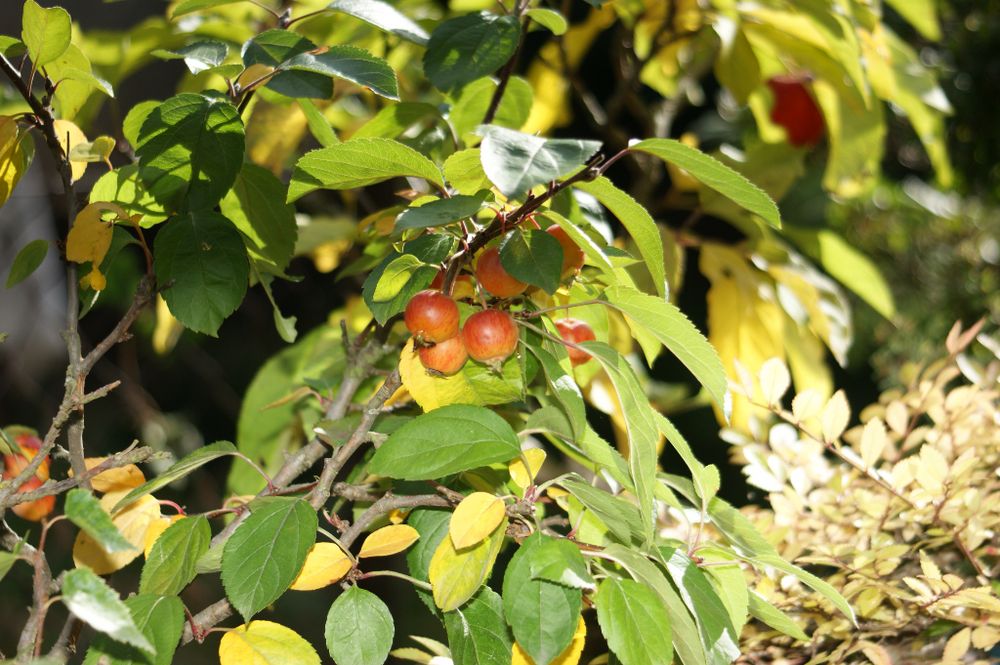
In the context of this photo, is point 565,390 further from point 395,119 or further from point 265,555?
point 395,119

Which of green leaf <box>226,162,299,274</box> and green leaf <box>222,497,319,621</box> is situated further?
green leaf <box>226,162,299,274</box>

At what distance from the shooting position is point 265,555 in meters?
0.38

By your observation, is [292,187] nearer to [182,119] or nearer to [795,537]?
[182,119]

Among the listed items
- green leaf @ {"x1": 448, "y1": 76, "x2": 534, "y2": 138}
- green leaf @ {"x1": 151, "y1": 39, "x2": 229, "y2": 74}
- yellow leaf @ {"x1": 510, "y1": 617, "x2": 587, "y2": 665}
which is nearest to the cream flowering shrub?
yellow leaf @ {"x1": 510, "y1": 617, "x2": 587, "y2": 665}

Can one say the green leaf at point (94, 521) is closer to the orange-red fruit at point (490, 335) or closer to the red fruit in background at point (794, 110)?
the orange-red fruit at point (490, 335)

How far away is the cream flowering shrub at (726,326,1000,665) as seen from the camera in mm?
489

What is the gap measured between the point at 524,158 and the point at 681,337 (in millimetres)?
104

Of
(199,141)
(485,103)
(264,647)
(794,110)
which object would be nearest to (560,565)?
(264,647)

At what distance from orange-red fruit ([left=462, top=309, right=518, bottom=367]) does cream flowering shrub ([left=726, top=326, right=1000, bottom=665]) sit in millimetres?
184

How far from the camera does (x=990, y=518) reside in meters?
0.52

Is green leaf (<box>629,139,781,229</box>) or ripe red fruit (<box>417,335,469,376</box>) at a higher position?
green leaf (<box>629,139,781,229</box>)

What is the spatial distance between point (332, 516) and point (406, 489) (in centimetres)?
6

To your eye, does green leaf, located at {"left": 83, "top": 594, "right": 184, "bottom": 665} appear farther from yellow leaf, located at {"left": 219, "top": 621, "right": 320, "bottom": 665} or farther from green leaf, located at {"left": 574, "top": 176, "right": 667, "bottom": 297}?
green leaf, located at {"left": 574, "top": 176, "right": 667, "bottom": 297}

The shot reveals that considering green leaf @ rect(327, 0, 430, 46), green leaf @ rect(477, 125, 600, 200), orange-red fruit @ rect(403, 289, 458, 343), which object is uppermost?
green leaf @ rect(477, 125, 600, 200)
